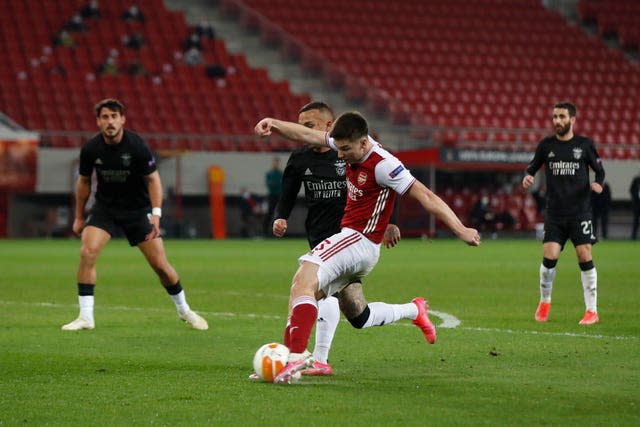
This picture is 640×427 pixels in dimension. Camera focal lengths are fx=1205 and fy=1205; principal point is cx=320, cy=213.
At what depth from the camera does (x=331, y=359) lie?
9117mm

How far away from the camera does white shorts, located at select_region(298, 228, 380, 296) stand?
7.72 metres

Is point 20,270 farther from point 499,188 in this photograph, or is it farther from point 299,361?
point 499,188

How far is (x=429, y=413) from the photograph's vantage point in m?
6.56

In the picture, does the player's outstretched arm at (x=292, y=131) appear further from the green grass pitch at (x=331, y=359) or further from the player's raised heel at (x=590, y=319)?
the player's raised heel at (x=590, y=319)

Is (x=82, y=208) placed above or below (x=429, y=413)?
above

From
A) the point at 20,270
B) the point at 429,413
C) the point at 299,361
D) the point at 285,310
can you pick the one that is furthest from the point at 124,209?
the point at 20,270

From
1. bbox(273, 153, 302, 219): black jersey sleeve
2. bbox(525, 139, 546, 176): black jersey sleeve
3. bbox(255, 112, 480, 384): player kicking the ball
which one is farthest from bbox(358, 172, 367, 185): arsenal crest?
bbox(525, 139, 546, 176): black jersey sleeve

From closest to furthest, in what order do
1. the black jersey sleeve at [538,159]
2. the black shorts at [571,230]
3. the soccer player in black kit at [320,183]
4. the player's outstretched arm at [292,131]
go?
the player's outstretched arm at [292,131]
the soccer player in black kit at [320,183]
the black shorts at [571,230]
the black jersey sleeve at [538,159]

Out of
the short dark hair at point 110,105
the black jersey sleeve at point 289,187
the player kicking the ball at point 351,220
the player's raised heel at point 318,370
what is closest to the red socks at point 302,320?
the player kicking the ball at point 351,220

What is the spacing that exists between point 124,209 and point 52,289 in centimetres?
545

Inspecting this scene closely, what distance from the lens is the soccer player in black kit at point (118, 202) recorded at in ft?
37.3

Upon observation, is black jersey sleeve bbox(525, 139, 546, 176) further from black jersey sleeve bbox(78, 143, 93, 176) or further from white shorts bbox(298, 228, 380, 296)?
white shorts bbox(298, 228, 380, 296)

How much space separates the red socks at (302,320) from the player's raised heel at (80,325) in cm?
439

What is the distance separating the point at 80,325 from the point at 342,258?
14.8 feet
